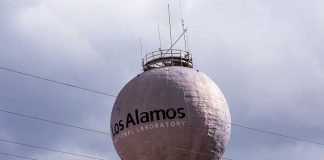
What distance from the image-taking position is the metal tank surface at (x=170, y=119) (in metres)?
34.9

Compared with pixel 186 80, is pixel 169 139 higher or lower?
lower

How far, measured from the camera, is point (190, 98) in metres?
35.6

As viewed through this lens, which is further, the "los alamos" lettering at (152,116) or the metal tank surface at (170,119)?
the "los alamos" lettering at (152,116)

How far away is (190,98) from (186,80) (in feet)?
4.37

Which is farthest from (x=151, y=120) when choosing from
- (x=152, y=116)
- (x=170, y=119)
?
(x=170, y=119)

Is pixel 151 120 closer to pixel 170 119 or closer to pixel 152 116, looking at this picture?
pixel 152 116

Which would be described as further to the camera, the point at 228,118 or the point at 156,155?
the point at 228,118

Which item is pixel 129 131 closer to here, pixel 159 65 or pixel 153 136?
pixel 153 136

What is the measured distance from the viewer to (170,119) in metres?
34.9

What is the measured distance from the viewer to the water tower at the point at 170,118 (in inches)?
1373

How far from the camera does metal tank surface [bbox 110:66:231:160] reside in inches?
1373

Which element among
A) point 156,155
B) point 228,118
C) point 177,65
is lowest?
point 156,155

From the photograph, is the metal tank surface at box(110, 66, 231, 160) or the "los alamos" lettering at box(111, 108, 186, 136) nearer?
the metal tank surface at box(110, 66, 231, 160)

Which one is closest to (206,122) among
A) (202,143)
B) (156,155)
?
(202,143)
